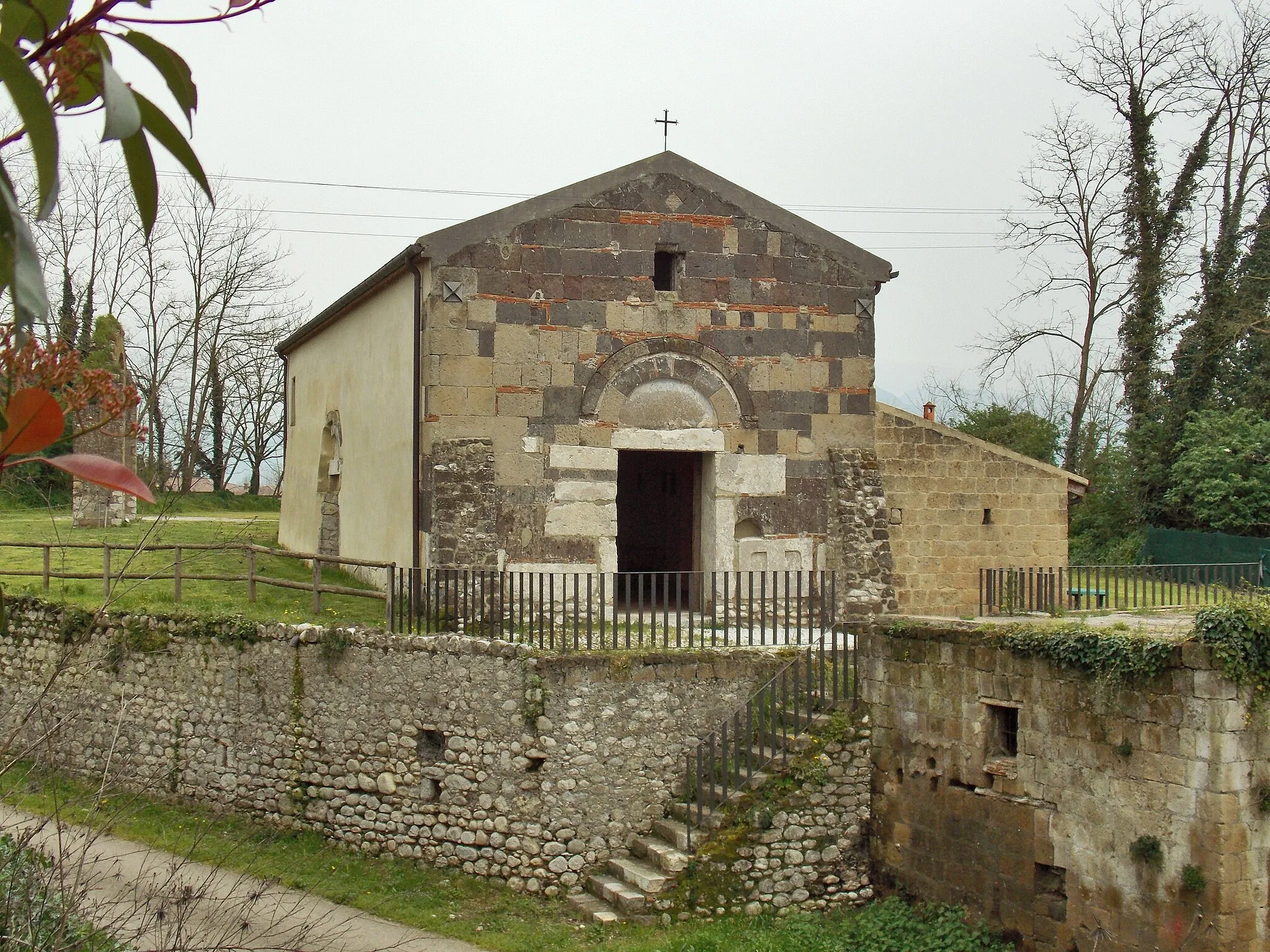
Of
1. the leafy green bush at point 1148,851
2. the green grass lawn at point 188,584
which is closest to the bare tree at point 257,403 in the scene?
the green grass lawn at point 188,584

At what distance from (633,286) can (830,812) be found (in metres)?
6.61

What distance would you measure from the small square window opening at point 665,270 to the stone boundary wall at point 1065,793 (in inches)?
208

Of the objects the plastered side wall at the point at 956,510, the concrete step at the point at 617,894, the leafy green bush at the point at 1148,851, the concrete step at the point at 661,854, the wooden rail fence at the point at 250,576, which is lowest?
the concrete step at the point at 617,894

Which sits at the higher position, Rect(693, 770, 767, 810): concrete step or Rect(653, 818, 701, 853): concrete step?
Rect(693, 770, 767, 810): concrete step

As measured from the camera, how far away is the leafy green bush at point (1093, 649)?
31.0ft

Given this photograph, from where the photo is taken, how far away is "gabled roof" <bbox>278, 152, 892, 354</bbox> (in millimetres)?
13922

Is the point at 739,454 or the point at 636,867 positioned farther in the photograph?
the point at 739,454

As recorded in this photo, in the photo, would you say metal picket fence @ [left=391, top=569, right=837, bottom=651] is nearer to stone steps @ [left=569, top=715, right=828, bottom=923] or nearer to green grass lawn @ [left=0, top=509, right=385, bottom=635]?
green grass lawn @ [left=0, top=509, right=385, bottom=635]

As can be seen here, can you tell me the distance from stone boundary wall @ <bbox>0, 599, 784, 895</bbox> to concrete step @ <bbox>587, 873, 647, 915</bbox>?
24cm

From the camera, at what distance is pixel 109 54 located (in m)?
1.99

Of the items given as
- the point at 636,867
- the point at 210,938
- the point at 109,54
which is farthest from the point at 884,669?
the point at 109,54

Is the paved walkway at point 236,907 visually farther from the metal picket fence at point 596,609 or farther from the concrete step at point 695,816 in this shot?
the metal picket fence at point 596,609

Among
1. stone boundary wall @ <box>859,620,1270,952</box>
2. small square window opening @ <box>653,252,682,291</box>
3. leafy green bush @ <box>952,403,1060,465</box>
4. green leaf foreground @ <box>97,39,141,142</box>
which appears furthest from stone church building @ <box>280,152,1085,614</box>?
leafy green bush @ <box>952,403,1060,465</box>

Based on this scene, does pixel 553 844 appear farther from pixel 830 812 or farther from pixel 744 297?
pixel 744 297
